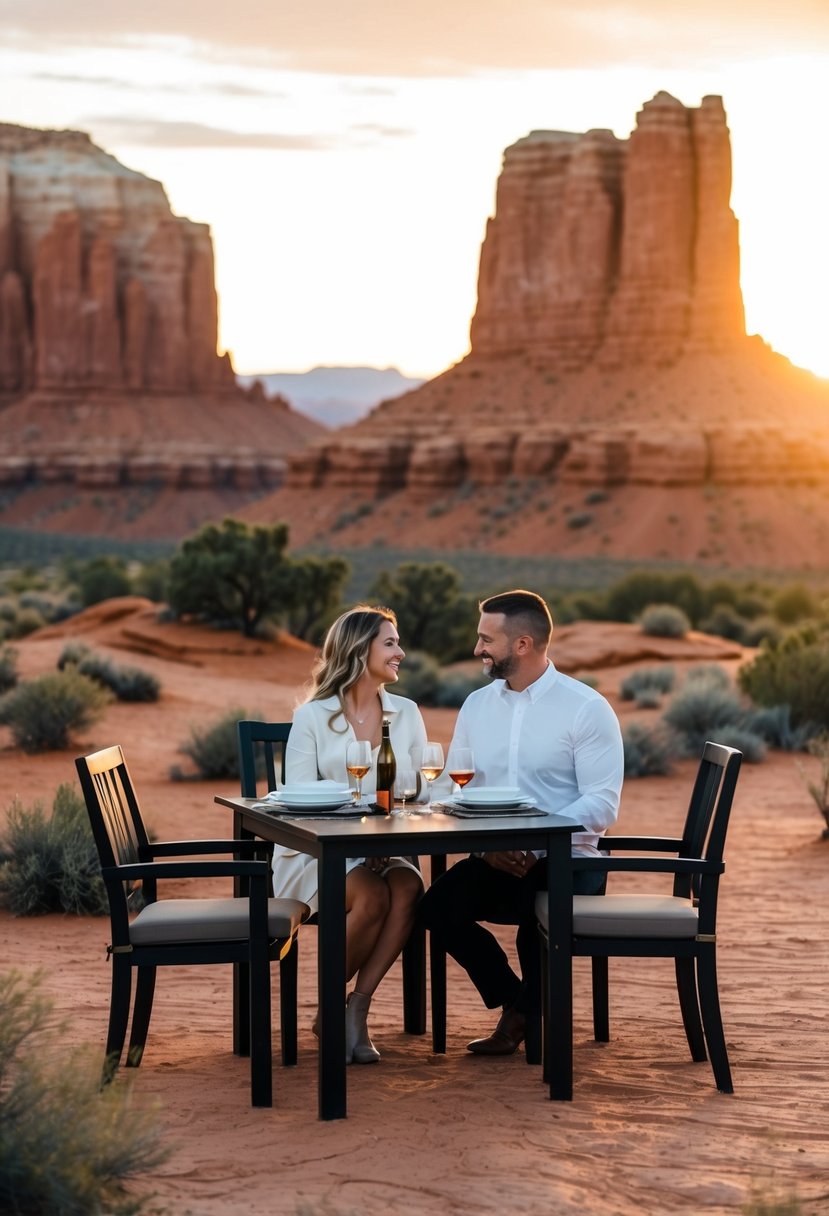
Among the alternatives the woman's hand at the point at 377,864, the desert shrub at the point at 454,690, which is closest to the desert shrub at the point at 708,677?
the desert shrub at the point at 454,690

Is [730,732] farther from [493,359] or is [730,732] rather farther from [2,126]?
[2,126]

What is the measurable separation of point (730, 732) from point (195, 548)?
1466 cm

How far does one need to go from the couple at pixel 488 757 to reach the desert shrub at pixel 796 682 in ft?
Result: 36.4

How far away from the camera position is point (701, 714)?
16781mm

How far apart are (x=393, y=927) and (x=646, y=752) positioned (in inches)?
360

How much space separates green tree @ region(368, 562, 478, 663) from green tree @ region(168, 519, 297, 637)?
2.65 meters

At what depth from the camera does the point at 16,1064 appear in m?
4.67

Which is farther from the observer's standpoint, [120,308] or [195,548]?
[120,308]

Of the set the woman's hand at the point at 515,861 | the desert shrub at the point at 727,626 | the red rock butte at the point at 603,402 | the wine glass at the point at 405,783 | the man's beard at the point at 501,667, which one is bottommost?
the desert shrub at the point at 727,626

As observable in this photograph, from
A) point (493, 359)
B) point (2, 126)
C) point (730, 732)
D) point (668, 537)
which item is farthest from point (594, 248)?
point (730, 732)

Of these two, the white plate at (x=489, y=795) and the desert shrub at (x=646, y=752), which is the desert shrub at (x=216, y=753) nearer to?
the desert shrub at (x=646, y=752)

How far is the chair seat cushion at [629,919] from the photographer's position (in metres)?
5.92

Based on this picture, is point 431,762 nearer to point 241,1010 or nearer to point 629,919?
point 629,919

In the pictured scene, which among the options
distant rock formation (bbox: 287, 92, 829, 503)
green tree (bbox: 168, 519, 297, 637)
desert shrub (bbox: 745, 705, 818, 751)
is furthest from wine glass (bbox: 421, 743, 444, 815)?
distant rock formation (bbox: 287, 92, 829, 503)
